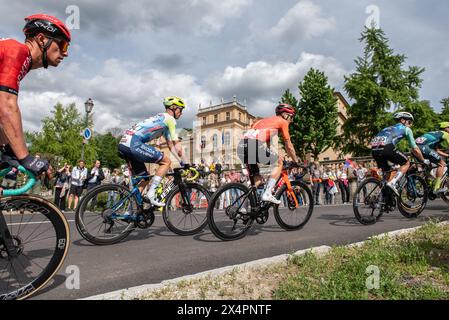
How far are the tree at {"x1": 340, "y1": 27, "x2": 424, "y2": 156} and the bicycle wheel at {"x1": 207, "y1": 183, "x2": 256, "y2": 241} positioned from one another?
3000cm

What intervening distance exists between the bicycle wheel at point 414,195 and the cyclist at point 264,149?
11.1ft

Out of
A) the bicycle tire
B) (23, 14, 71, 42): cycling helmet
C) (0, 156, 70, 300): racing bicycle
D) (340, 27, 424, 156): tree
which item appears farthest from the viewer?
(340, 27, 424, 156): tree

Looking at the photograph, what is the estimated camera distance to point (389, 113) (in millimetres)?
31312

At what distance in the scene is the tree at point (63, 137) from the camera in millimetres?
52500

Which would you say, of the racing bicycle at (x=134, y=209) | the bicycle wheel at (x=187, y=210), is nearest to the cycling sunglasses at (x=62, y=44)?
the racing bicycle at (x=134, y=209)

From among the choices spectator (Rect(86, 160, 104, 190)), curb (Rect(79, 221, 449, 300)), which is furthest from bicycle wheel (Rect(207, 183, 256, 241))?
spectator (Rect(86, 160, 104, 190))

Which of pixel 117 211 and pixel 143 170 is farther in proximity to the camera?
pixel 143 170

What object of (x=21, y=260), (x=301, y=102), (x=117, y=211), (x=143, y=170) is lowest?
(x=21, y=260)

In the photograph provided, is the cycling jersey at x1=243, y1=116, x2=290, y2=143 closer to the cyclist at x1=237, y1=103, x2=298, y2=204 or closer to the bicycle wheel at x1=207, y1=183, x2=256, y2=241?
the cyclist at x1=237, y1=103, x2=298, y2=204

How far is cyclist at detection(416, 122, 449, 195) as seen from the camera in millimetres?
7918
